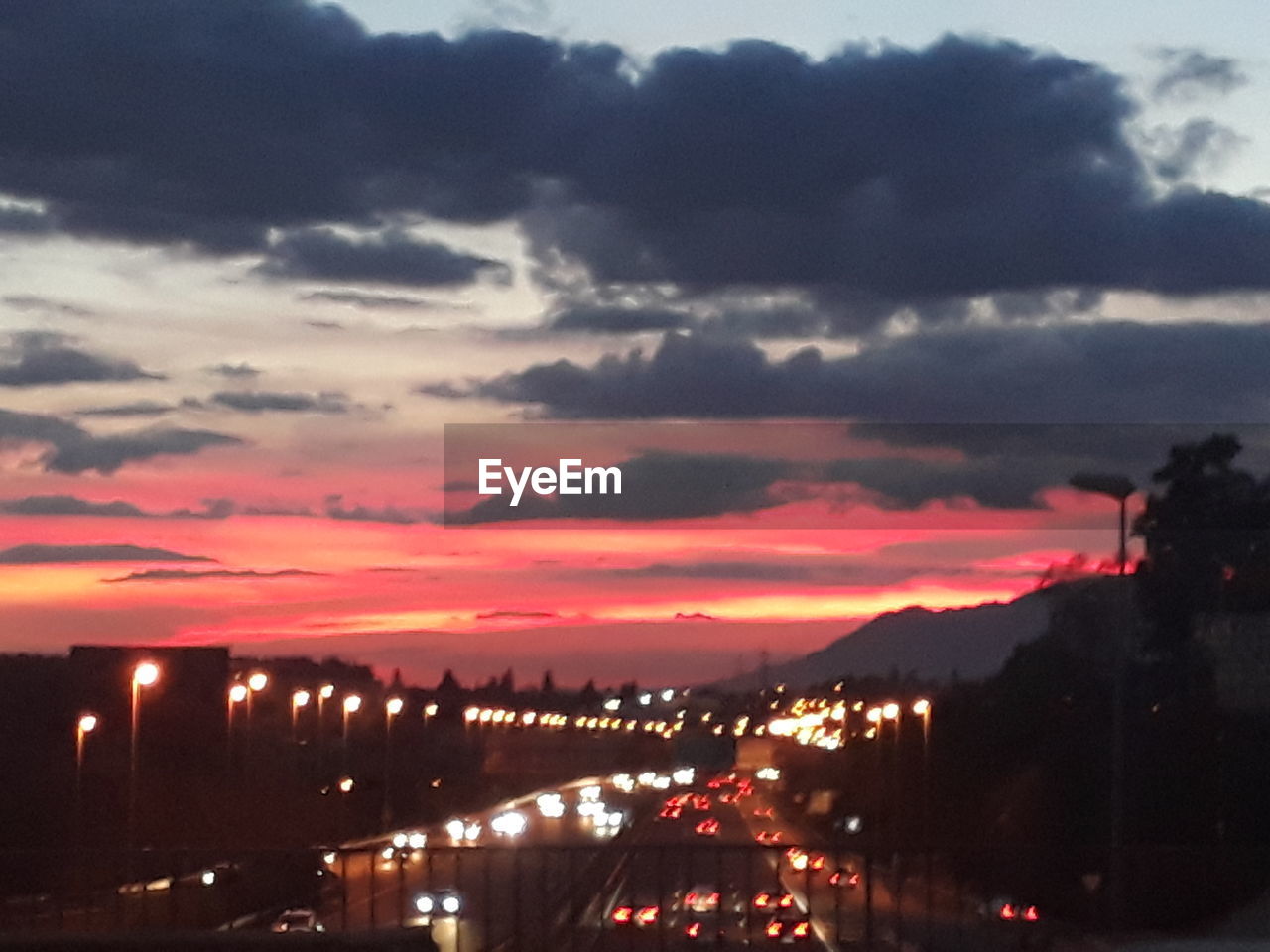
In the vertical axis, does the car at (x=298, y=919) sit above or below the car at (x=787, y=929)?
below

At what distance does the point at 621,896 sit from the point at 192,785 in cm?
3136

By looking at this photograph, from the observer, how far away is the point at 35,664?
109375 millimetres

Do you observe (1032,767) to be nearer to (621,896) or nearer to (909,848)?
(621,896)

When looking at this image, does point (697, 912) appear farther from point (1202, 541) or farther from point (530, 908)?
point (1202, 541)

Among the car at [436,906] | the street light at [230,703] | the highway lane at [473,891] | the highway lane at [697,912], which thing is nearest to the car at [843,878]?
the highway lane at [697,912]

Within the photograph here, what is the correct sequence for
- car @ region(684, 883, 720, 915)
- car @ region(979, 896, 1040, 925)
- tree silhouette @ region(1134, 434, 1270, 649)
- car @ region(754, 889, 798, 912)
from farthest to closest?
tree silhouette @ region(1134, 434, 1270, 649) < car @ region(754, 889, 798, 912) < car @ region(684, 883, 720, 915) < car @ region(979, 896, 1040, 925)

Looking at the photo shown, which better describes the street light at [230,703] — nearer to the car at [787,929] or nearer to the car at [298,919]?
the car at [298,919]

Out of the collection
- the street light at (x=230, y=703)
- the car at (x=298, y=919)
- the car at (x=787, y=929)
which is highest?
the street light at (x=230, y=703)

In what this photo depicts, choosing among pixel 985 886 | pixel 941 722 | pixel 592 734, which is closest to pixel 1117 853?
pixel 985 886

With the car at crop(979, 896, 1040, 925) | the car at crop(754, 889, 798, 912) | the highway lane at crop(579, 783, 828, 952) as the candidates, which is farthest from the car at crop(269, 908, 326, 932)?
the car at crop(979, 896, 1040, 925)

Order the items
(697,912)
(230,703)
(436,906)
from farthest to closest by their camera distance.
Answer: (230,703) → (436,906) → (697,912)

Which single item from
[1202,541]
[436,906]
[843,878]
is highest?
[1202,541]

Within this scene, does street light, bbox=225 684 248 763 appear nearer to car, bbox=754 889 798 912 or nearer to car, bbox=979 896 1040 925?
car, bbox=754 889 798 912

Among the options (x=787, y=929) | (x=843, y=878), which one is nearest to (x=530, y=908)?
(x=787, y=929)
